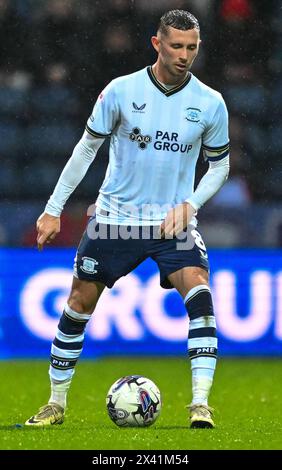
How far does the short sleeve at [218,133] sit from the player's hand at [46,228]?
0.83 metres

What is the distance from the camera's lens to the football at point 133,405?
21.0 feet

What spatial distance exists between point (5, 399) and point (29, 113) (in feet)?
14.0

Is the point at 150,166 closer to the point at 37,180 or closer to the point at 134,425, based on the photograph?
the point at 134,425

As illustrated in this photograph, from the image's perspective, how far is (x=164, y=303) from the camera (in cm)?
1040

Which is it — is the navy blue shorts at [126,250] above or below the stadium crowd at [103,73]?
below

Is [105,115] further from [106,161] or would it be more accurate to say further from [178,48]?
[106,161]

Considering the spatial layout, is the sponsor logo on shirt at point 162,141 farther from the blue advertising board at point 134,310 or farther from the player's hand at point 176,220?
the blue advertising board at point 134,310

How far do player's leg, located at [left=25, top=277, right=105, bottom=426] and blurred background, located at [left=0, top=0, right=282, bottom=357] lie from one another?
11.7 ft

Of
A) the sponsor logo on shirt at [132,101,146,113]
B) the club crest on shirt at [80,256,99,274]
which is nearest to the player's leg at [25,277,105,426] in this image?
the club crest on shirt at [80,256,99,274]

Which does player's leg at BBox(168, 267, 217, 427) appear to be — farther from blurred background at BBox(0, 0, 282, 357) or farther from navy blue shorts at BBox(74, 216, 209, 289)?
blurred background at BBox(0, 0, 282, 357)

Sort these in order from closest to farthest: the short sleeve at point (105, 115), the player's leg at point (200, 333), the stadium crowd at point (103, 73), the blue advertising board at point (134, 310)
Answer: the player's leg at point (200, 333), the short sleeve at point (105, 115), the blue advertising board at point (134, 310), the stadium crowd at point (103, 73)

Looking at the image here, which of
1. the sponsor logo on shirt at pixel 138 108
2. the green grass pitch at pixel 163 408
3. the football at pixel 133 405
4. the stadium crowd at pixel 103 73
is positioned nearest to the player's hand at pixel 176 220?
the sponsor logo on shirt at pixel 138 108

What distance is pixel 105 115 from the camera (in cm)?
646

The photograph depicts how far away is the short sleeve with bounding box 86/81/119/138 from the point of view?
6449mm
